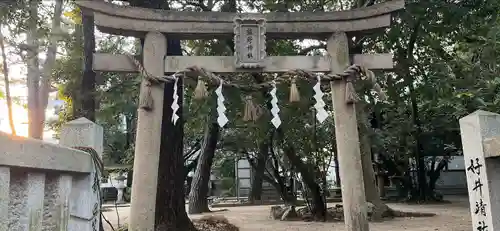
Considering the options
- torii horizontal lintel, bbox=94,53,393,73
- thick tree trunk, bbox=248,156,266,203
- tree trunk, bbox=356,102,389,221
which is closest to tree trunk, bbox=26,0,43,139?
torii horizontal lintel, bbox=94,53,393,73

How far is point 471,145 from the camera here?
3855 mm

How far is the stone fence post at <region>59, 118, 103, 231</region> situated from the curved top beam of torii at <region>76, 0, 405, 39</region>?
2904 millimetres

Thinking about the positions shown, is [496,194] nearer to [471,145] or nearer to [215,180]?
[471,145]

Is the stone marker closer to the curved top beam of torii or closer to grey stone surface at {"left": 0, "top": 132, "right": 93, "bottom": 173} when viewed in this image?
the curved top beam of torii

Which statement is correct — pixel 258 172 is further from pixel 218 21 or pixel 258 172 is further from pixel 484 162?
pixel 484 162

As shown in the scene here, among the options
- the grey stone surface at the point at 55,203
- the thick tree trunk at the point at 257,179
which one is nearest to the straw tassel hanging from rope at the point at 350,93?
the grey stone surface at the point at 55,203

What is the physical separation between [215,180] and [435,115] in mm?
13992

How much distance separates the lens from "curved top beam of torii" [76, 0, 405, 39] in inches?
233

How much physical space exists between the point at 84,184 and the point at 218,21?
369cm

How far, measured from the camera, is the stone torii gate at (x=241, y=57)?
582 cm

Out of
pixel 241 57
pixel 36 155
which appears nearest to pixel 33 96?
pixel 241 57

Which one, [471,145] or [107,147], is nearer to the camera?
[471,145]

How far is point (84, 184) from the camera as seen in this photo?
10.1ft

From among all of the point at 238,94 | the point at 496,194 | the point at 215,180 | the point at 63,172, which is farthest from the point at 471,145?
the point at 215,180
